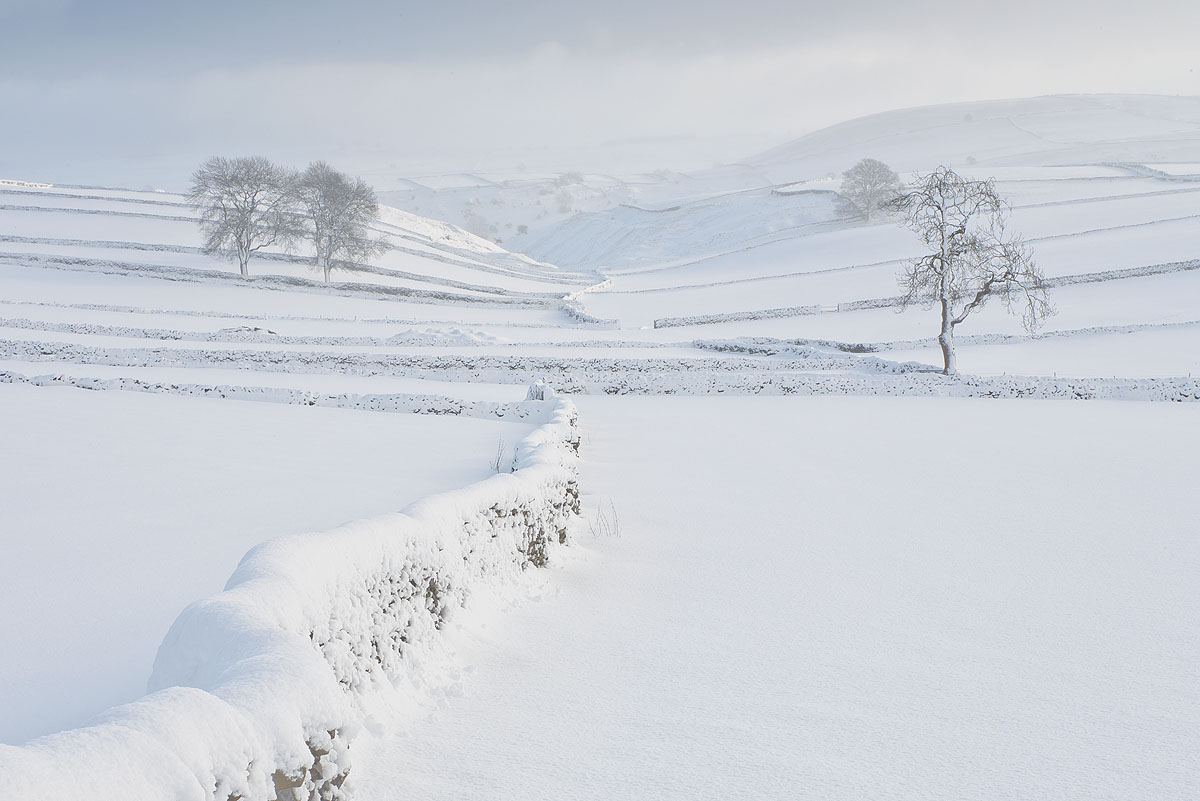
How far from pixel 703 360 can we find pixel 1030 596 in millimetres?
21914

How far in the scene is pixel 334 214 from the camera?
2324 inches

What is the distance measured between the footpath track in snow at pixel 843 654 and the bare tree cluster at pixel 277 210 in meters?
50.6

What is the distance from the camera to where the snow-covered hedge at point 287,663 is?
3.06 metres

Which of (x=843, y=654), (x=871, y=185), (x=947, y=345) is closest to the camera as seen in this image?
(x=843, y=654)

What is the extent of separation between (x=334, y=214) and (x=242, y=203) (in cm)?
612

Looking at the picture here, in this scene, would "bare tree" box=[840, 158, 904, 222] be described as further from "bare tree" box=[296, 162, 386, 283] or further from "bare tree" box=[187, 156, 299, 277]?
"bare tree" box=[187, 156, 299, 277]

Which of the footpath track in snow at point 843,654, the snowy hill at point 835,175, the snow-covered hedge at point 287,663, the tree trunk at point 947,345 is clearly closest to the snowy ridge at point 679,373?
the tree trunk at point 947,345

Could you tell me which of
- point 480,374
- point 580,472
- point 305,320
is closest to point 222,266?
point 305,320

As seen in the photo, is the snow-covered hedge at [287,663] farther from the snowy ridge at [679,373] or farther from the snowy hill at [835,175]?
the snowy hill at [835,175]

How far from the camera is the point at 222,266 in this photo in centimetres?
5862

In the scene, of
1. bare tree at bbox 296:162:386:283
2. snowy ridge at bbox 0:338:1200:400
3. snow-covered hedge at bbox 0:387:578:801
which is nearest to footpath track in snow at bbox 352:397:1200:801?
snow-covered hedge at bbox 0:387:578:801

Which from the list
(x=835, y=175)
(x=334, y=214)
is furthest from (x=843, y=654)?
(x=835, y=175)

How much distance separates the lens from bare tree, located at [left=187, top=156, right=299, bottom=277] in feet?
186

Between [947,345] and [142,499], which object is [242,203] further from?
[142,499]
